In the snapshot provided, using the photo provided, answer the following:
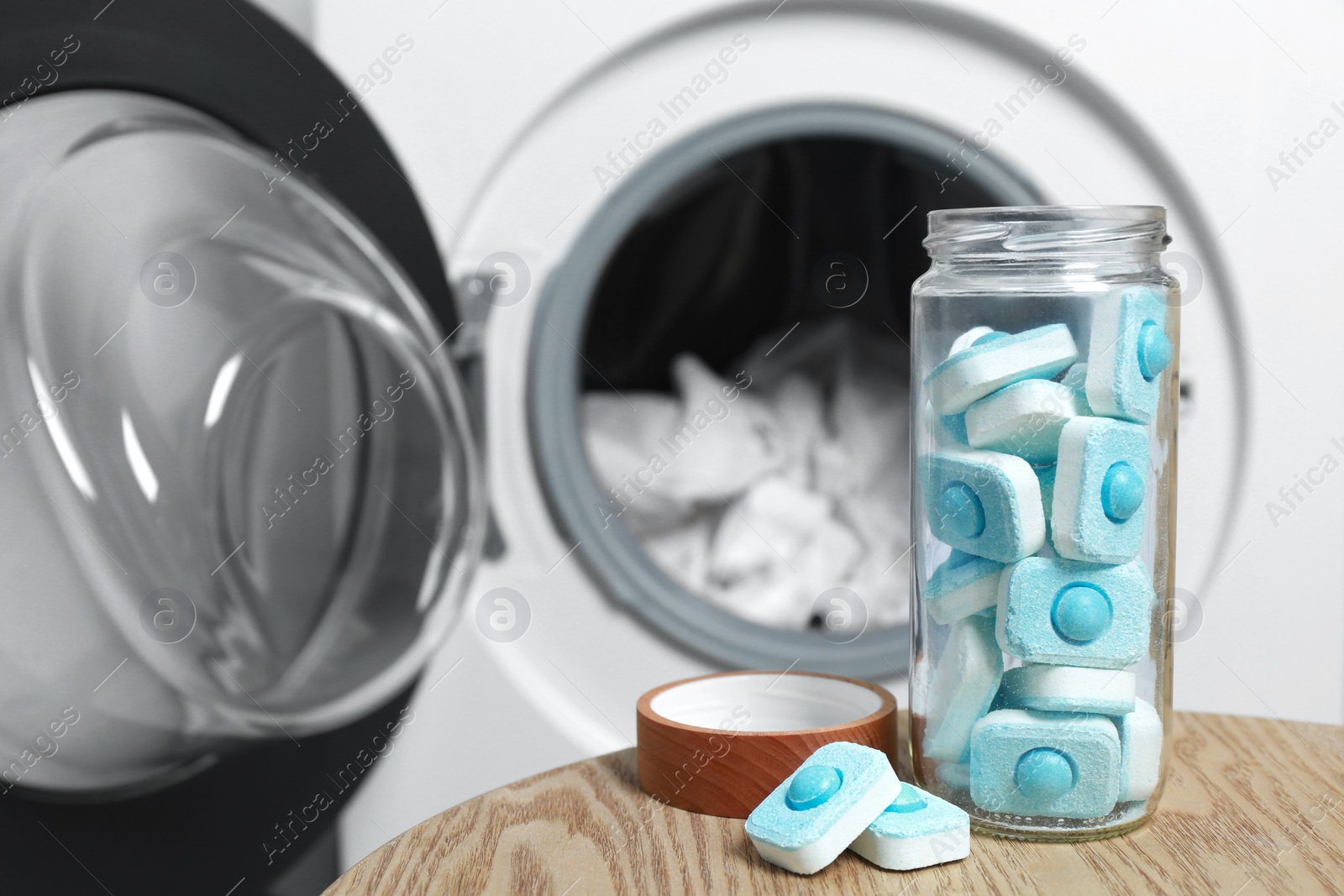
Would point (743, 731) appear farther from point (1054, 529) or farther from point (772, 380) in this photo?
point (772, 380)

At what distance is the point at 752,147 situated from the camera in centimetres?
100

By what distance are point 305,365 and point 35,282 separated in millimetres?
244

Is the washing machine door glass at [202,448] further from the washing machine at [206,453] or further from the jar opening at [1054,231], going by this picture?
the jar opening at [1054,231]

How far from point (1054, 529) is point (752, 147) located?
24.1 inches

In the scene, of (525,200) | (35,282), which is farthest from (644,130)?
(35,282)

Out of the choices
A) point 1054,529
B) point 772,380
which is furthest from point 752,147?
point 1054,529

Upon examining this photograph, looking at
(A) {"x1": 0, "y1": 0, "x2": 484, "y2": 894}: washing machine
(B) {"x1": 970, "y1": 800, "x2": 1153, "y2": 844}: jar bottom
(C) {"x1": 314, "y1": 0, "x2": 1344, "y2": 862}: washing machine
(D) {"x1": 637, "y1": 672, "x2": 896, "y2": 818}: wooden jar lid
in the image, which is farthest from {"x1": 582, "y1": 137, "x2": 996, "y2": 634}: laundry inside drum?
(B) {"x1": 970, "y1": 800, "x2": 1153, "y2": 844}: jar bottom

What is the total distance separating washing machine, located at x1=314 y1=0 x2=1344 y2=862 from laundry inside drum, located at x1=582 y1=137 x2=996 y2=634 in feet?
0.63

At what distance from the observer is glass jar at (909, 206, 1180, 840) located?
1.60ft

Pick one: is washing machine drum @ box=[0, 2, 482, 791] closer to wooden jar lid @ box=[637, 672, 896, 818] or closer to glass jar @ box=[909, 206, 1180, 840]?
wooden jar lid @ box=[637, 672, 896, 818]

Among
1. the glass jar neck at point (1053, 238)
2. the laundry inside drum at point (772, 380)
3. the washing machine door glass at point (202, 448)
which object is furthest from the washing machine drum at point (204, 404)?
the glass jar neck at point (1053, 238)

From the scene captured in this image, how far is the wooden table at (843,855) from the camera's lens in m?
0.47

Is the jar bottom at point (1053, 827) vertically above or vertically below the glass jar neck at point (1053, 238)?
below

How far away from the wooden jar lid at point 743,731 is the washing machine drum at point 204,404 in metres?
0.38
